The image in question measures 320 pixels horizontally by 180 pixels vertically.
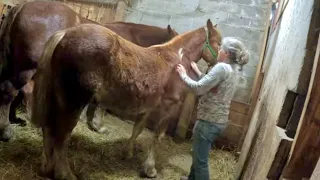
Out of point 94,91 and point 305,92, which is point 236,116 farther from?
point 305,92

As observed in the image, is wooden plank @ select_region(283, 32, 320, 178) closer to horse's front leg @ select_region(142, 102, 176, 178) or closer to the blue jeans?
the blue jeans

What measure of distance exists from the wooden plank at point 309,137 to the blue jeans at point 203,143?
4.48ft

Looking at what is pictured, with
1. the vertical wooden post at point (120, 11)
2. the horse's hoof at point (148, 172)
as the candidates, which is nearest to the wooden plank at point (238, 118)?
the horse's hoof at point (148, 172)

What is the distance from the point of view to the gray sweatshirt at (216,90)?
9.22ft

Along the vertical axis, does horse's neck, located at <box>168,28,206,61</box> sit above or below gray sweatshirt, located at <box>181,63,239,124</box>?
above

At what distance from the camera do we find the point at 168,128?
515cm

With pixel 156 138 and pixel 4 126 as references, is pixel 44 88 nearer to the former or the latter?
pixel 4 126

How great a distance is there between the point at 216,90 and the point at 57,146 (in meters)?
1.56

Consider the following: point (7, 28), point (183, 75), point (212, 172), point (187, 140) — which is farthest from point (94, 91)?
point (187, 140)

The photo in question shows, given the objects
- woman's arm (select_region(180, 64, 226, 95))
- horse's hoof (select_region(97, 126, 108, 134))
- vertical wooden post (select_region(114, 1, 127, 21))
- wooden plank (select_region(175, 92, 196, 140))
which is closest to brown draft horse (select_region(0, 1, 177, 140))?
horse's hoof (select_region(97, 126, 108, 134))

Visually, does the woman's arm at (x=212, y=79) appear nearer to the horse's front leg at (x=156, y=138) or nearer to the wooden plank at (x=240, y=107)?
the horse's front leg at (x=156, y=138)

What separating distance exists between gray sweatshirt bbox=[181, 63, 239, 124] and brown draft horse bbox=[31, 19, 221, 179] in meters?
0.53

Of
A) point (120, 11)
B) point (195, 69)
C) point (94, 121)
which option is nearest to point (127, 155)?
point (94, 121)

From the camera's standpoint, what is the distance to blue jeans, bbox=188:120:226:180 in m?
2.90
